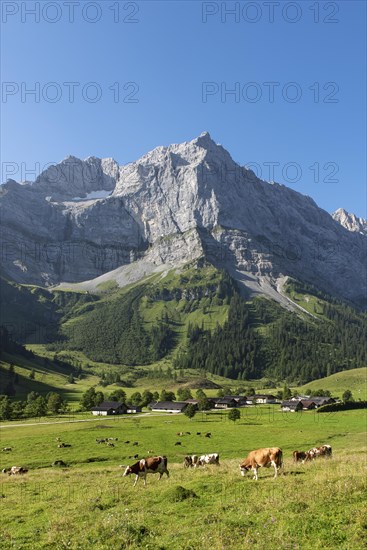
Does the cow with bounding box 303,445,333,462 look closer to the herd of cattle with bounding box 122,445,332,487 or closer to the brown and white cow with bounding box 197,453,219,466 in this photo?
the brown and white cow with bounding box 197,453,219,466

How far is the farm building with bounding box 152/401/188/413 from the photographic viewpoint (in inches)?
5940

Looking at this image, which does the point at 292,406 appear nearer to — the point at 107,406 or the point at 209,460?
the point at 107,406

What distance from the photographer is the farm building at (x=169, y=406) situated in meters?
151

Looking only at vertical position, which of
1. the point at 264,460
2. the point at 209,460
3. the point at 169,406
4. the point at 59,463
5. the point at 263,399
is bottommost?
the point at 263,399

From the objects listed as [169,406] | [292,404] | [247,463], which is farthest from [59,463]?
[292,404]

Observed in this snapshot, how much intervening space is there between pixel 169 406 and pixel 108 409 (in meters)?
24.1

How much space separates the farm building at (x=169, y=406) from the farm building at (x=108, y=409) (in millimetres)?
15842

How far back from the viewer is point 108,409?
14300 cm

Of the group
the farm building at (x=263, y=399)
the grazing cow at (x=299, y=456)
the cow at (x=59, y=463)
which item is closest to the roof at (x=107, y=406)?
the farm building at (x=263, y=399)

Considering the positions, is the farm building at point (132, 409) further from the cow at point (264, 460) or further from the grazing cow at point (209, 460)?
the cow at point (264, 460)

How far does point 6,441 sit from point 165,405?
8262cm

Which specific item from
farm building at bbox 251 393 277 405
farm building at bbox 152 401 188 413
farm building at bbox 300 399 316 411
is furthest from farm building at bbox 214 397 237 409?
farm building at bbox 300 399 316 411

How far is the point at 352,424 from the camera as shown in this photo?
102m

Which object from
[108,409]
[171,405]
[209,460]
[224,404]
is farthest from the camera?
[224,404]
